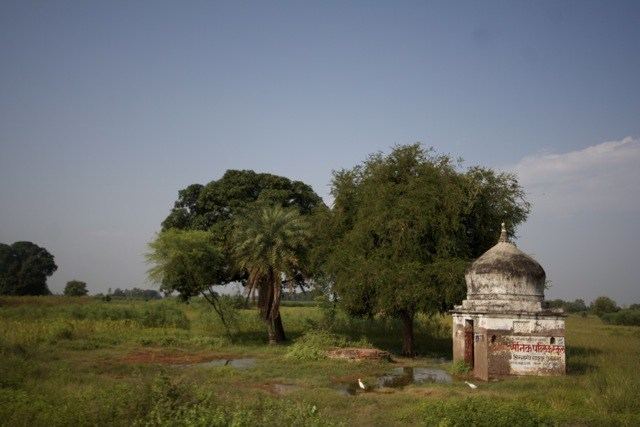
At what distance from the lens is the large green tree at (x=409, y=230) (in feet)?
74.1

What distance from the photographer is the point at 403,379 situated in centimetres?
1823

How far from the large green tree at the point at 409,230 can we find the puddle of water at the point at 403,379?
294 cm

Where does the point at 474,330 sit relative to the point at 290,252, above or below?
below

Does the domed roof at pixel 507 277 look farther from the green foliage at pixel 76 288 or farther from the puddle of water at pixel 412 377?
the green foliage at pixel 76 288

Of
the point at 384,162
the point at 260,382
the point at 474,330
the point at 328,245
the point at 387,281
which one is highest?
the point at 384,162

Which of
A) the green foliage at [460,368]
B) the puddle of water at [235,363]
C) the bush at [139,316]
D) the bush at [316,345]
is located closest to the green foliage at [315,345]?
the bush at [316,345]

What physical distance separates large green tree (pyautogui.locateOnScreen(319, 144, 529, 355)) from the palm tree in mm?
1626

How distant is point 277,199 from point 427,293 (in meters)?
11.9

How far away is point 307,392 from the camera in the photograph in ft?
48.3

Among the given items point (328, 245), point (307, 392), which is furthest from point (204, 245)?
point (307, 392)

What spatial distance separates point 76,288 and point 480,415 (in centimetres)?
8275

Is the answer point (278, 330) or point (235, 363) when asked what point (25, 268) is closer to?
point (278, 330)

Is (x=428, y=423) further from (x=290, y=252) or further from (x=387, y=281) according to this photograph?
(x=290, y=252)

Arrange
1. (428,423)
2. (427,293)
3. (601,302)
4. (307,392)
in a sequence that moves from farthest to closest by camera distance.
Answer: (601,302) < (427,293) < (307,392) < (428,423)
